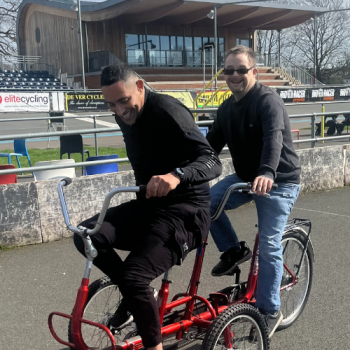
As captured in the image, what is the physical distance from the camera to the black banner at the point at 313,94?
84.0 ft

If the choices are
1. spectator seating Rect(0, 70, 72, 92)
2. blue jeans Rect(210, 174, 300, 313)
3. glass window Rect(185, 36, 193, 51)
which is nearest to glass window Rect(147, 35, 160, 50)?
glass window Rect(185, 36, 193, 51)

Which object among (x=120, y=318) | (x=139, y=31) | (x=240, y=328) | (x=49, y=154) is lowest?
(x=49, y=154)

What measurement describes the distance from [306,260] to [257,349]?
1034 mm

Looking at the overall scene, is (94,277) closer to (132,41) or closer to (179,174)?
(179,174)

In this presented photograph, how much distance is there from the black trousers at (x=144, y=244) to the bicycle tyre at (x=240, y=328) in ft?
1.26

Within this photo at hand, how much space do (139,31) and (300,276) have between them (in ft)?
130

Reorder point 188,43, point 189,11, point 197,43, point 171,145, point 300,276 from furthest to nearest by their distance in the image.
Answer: point 197,43, point 188,43, point 189,11, point 300,276, point 171,145

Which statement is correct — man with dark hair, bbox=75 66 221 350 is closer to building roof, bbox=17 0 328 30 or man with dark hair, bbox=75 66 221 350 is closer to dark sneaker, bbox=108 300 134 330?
dark sneaker, bbox=108 300 134 330

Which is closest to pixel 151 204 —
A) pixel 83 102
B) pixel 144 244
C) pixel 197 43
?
pixel 144 244

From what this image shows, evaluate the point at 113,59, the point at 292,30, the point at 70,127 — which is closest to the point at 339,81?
the point at 292,30

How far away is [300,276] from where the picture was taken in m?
4.04

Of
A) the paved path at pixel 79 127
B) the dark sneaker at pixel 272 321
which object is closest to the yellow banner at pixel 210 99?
the paved path at pixel 79 127

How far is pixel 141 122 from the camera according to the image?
279 cm

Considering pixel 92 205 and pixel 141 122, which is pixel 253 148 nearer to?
pixel 141 122
